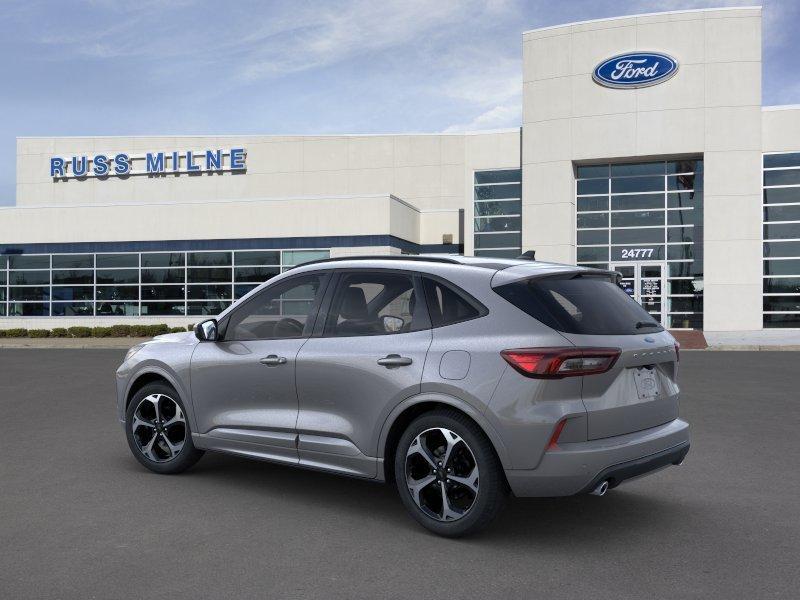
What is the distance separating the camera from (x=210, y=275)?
122 feet

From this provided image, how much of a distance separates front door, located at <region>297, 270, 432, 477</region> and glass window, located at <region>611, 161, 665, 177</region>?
99.6 ft

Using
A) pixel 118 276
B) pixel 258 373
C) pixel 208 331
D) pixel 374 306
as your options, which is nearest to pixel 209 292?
pixel 118 276

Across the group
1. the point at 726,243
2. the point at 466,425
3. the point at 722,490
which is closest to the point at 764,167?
the point at 726,243

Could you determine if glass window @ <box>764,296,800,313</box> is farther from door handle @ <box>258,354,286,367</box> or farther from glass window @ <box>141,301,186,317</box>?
door handle @ <box>258,354,286,367</box>

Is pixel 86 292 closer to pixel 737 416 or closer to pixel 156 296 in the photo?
pixel 156 296

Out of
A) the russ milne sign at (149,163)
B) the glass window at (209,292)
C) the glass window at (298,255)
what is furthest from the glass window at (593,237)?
the russ milne sign at (149,163)

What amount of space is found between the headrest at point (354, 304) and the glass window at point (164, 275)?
32947 millimetres

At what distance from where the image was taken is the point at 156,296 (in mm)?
37781

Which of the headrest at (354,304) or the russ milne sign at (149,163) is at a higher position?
the russ milne sign at (149,163)

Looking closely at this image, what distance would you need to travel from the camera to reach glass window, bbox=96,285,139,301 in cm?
3806

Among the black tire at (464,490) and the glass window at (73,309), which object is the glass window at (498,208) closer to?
the glass window at (73,309)

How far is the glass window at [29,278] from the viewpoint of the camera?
127 feet

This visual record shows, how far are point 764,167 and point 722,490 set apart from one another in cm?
2944

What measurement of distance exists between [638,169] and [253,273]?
1693 cm
